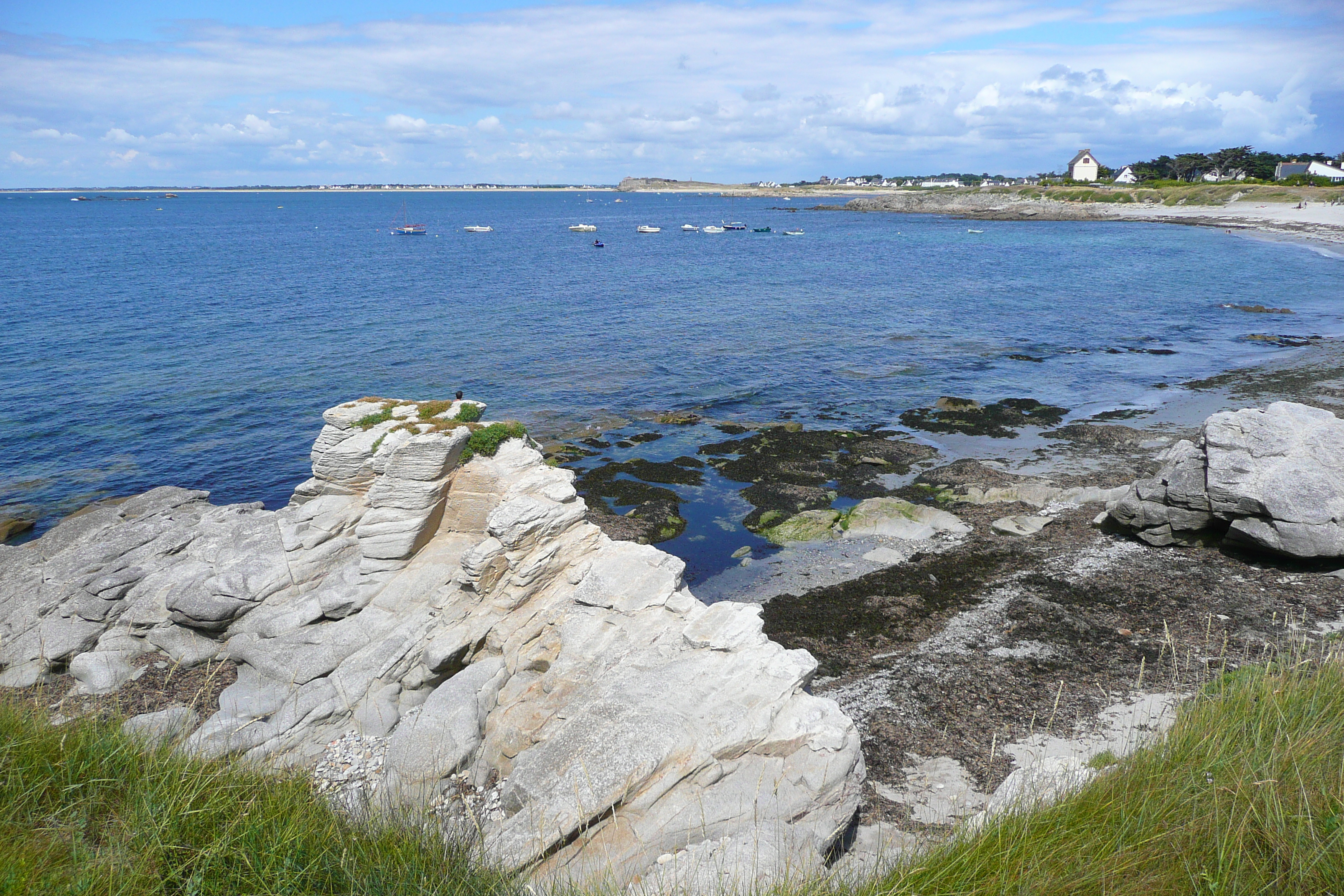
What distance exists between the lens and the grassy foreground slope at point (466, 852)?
5695mm

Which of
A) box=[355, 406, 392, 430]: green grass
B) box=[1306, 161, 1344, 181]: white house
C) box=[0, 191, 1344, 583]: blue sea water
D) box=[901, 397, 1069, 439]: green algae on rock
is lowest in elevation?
box=[901, 397, 1069, 439]: green algae on rock

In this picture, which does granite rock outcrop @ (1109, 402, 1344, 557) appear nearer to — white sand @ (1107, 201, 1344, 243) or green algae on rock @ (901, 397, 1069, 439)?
green algae on rock @ (901, 397, 1069, 439)

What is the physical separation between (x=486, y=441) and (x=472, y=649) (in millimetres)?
6066

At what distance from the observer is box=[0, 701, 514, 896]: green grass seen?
19.2 ft

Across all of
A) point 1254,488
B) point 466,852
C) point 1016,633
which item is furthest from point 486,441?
point 1254,488

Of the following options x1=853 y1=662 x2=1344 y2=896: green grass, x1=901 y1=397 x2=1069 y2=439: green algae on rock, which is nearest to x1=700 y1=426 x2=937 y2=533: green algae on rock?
x1=901 y1=397 x2=1069 y2=439: green algae on rock

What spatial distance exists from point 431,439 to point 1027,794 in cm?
1595

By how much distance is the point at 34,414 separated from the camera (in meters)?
36.2

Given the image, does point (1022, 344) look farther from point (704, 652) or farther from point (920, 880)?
point (920, 880)

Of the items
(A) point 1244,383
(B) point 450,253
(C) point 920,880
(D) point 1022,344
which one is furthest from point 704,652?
(B) point 450,253

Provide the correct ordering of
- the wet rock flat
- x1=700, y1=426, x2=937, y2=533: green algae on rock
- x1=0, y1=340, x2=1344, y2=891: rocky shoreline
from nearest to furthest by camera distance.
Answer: x1=0, y1=340, x2=1344, y2=891: rocky shoreline, the wet rock flat, x1=700, y1=426, x2=937, y2=533: green algae on rock

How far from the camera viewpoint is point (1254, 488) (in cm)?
2100

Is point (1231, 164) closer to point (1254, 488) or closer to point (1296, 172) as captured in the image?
point (1296, 172)

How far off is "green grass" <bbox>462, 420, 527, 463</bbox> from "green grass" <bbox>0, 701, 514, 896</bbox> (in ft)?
43.3
